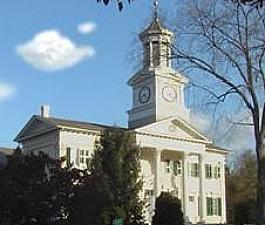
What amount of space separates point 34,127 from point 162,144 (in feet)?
39.7

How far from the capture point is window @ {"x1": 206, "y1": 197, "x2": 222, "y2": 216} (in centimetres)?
6894

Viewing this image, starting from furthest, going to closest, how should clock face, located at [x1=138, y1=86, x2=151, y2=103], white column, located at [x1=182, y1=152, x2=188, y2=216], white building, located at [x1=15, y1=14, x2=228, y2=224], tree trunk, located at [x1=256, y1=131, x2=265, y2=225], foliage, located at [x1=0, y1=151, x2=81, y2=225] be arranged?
clock face, located at [x1=138, y1=86, x2=151, y2=103], white column, located at [x1=182, y1=152, x2=188, y2=216], white building, located at [x1=15, y1=14, x2=228, y2=224], foliage, located at [x1=0, y1=151, x2=81, y2=225], tree trunk, located at [x1=256, y1=131, x2=265, y2=225]

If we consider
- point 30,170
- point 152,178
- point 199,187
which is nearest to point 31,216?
point 30,170

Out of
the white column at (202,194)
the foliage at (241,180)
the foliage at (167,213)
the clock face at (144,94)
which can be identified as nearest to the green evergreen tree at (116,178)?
the foliage at (167,213)

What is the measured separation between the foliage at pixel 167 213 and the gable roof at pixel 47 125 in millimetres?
11845

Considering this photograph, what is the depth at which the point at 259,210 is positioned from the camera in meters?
29.8

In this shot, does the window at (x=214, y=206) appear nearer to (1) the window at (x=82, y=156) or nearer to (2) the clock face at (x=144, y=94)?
(2) the clock face at (x=144, y=94)

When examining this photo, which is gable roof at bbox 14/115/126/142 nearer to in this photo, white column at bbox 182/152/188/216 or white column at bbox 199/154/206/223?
white column at bbox 182/152/188/216

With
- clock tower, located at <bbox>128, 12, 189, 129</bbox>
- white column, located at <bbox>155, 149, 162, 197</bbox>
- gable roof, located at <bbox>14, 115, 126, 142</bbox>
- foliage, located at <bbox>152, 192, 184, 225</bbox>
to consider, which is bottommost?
foliage, located at <bbox>152, 192, 184, 225</bbox>

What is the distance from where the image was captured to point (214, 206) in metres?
69.8

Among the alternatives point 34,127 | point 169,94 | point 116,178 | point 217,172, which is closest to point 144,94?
point 169,94

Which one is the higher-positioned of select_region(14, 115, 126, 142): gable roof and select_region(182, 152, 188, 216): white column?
select_region(14, 115, 126, 142): gable roof

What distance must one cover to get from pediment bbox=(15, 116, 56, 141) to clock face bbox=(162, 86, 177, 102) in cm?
1391

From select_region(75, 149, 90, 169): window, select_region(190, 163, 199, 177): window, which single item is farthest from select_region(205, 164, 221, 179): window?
select_region(75, 149, 90, 169): window
